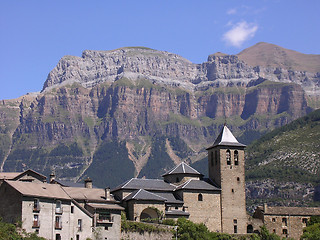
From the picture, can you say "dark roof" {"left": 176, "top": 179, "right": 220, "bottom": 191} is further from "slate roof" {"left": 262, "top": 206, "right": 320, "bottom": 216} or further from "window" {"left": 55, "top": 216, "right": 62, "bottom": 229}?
"window" {"left": 55, "top": 216, "right": 62, "bottom": 229}

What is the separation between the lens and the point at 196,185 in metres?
107

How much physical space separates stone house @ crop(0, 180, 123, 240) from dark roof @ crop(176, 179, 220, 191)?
14980 mm

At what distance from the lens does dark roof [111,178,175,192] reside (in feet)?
343

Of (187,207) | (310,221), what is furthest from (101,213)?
(310,221)

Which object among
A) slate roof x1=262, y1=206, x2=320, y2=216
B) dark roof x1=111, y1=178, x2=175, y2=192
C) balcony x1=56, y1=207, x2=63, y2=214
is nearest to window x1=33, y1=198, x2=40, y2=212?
balcony x1=56, y1=207, x2=63, y2=214

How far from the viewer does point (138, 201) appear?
98000 millimetres

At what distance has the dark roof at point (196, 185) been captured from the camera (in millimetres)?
105938

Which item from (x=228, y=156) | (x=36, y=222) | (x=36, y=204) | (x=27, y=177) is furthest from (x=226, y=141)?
(x=36, y=222)

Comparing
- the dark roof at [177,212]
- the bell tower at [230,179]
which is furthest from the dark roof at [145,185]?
the bell tower at [230,179]

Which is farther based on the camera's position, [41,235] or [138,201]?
[138,201]

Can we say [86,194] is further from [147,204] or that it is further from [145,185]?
[145,185]

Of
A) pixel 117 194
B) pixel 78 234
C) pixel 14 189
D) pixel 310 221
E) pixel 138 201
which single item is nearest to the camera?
pixel 14 189

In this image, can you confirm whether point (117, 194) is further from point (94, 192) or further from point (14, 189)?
point (14, 189)

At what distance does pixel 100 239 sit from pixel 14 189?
1509 cm
